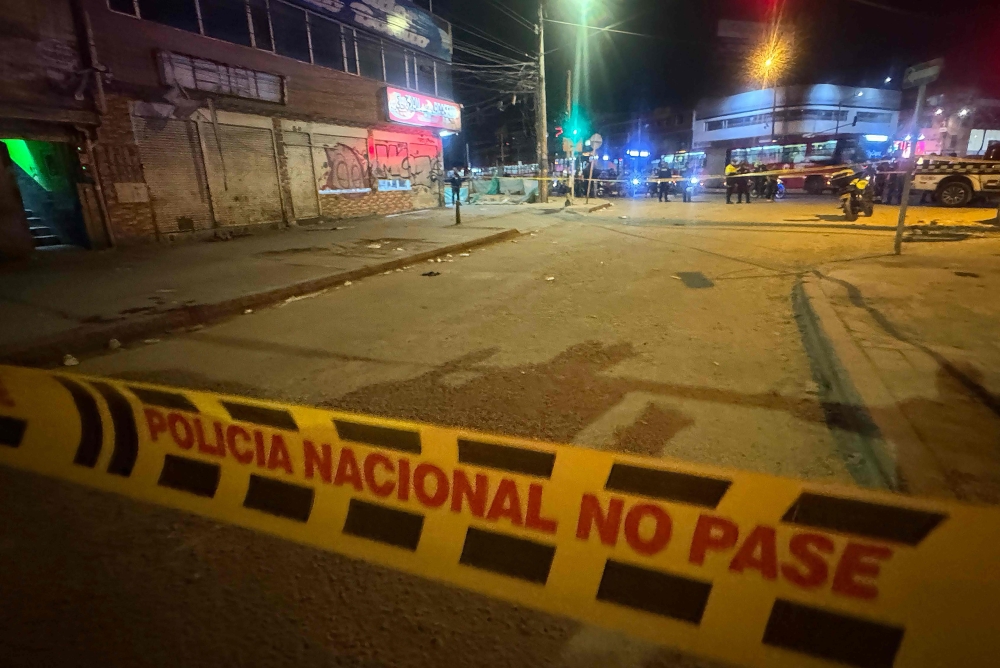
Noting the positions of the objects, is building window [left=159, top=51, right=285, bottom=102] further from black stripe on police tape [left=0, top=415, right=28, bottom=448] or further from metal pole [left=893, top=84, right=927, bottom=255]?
metal pole [left=893, top=84, right=927, bottom=255]

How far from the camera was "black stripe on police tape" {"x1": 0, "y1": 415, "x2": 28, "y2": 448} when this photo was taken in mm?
2988

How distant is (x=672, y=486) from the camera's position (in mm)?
1696

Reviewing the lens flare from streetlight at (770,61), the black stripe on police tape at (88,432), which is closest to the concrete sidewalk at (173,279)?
the black stripe on police tape at (88,432)

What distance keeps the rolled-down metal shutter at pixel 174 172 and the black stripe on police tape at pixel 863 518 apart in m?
14.9

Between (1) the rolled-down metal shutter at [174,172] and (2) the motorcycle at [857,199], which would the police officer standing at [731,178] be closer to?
(2) the motorcycle at [857,199]

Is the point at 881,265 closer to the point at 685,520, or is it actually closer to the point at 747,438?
the point at 747,438

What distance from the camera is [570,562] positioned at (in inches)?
71.7

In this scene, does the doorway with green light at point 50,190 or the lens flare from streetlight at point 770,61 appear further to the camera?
the lens flare from streetlight at point 770,61

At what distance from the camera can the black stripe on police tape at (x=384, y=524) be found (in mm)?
2061

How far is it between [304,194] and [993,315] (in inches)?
669

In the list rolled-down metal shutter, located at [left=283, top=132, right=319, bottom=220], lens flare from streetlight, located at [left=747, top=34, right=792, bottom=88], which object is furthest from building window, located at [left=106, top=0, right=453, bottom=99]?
lens flare from streetlight, located at [left=747, top=34, right=792, bottom=88]

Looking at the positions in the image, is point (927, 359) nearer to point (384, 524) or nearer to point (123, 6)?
point (384, 524)

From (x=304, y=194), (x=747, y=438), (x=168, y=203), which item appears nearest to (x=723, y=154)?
(x=304, y=194)

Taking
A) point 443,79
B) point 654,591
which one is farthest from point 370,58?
point 654,591
